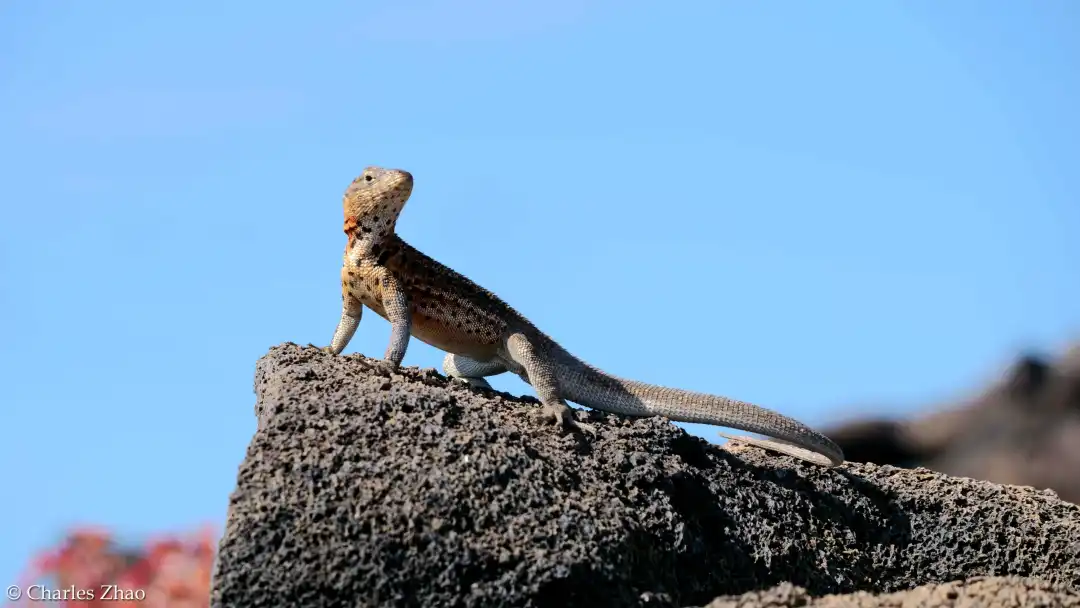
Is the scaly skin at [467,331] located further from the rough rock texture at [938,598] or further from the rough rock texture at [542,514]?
the rough rock texture at [938,598]

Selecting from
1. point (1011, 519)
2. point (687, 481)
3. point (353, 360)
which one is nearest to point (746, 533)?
point (687, 481)

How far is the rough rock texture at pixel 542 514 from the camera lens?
210 inches

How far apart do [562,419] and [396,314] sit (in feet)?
4.73

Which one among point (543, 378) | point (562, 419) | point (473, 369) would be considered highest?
point (473, 369)

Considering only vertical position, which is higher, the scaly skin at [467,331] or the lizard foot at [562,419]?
the scaly skin at [467,331]

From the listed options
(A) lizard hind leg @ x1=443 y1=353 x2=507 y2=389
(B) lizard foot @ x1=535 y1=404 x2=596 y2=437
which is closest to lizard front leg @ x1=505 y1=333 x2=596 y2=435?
(B) lizard foot @ x1=535 y1=404 x2=596 y2=437

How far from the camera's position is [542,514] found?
18.6 ft

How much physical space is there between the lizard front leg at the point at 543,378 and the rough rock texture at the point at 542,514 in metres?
0.13

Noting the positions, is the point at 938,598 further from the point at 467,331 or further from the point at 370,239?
the point at 370,239

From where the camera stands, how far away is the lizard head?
788 centimetres

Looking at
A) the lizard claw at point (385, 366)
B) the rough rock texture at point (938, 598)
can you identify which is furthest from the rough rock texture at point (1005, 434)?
the rough rock texture at point (938, 598)

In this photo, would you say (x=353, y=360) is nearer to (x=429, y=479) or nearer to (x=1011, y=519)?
(x=429, y=479)

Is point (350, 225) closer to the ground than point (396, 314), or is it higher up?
higher up

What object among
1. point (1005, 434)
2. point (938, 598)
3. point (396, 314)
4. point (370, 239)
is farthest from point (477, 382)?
point (1005, 434)
